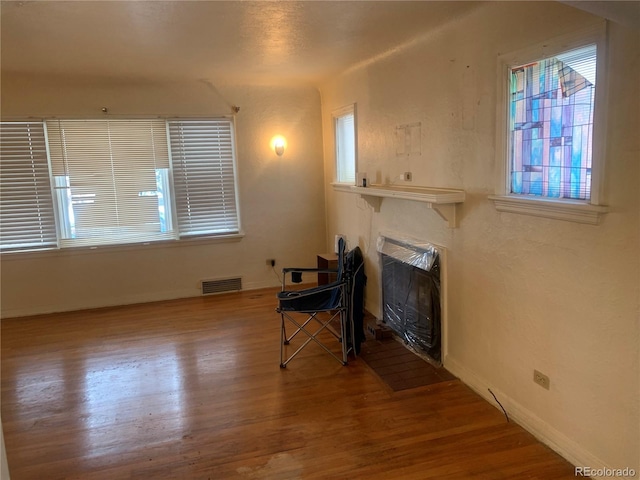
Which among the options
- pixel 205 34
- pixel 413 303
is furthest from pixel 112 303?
pixel 413 303

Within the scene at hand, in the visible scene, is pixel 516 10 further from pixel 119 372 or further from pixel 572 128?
pixel 119 372

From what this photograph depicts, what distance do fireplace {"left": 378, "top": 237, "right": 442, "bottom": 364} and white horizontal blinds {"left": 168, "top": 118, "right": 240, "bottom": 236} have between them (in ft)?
7.05

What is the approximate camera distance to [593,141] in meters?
2.02

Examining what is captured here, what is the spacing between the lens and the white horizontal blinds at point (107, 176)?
4.89 m

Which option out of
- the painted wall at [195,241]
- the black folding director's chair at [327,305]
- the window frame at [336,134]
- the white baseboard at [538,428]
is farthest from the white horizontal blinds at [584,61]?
the painted wall at [195,241]

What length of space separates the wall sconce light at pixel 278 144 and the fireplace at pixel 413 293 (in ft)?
6.48

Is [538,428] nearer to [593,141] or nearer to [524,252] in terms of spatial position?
[524,252]

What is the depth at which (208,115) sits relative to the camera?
521 cm

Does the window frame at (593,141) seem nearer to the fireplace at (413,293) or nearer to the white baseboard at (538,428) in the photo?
the fireplace at (413,293)

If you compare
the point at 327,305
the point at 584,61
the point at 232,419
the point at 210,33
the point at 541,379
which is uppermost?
the point at 210,33

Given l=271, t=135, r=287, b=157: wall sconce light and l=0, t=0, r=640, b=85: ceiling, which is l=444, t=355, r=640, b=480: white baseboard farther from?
l=271, t=135, r=287, b=157: wall sconce light

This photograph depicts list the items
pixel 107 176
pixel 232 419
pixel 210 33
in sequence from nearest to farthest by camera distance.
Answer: pixel 232 419
pixel 210 33
pixel 107 176

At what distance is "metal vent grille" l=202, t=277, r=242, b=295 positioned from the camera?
18.0 feet

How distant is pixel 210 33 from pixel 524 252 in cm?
246
